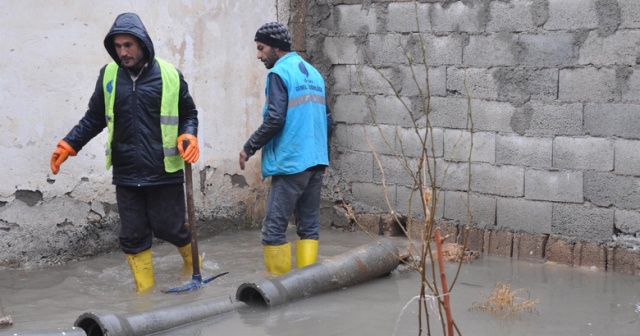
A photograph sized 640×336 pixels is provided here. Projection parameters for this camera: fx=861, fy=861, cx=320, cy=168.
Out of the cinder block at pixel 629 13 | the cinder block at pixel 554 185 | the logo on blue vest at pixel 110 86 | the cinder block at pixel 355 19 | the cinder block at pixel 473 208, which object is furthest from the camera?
the cinder block at pixel 355 19

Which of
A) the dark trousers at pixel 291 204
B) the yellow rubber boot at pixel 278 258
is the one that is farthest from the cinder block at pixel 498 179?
the yellow rubber boot at pixel 278 258

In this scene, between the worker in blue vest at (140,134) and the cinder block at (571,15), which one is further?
the cinder block at (571,15)

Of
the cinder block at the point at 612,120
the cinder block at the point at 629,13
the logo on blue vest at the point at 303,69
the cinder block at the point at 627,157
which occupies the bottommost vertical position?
the cinder block at the point at 627,157

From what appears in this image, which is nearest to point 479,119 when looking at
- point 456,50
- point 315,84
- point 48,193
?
point 456,50

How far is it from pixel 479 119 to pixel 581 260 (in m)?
1.46

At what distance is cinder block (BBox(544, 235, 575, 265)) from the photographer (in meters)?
6.84

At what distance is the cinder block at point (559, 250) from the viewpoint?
6836 mm

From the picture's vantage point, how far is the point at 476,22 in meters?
7.28

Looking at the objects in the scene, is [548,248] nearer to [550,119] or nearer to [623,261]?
[623,261]

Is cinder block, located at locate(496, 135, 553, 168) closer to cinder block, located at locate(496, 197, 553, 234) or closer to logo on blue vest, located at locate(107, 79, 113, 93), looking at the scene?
cinder block, located at locate(496, 197, 553, 234)

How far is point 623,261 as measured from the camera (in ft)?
21.6

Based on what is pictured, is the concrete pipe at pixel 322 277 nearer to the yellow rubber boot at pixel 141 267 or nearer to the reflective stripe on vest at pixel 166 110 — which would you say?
the yellow rubber boot at pixel 141 267

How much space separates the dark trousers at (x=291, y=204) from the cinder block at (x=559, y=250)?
6.28 feet

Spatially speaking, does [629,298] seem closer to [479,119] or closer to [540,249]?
[540,249]
